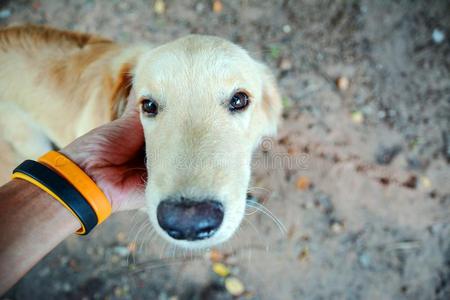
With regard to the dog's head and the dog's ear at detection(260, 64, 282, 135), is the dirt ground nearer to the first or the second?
the dog's ear at detection(260, 64, 282, 135)

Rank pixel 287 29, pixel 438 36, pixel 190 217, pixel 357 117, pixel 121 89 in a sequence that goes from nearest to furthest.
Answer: pixel 190 217 → pixel 121 89 → pixel 357 117 → pixel 438 36 → pixel 287 29

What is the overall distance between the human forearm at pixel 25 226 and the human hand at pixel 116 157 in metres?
0.32

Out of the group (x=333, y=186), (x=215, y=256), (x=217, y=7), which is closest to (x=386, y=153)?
(x=333, y=186)

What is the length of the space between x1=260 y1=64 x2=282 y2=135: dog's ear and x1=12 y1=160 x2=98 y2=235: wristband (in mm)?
1512

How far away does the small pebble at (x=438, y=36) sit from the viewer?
4.28 metres

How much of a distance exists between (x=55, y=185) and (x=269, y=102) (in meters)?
1.73

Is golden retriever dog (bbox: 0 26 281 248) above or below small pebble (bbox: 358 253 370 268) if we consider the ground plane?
above

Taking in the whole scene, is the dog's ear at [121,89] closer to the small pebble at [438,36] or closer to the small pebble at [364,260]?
the small pebble at [364,260]

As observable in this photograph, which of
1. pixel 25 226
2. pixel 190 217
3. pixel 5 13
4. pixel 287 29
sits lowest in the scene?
pixel 25 226

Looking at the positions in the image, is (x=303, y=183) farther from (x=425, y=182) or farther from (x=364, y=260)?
(x=425, y=182)

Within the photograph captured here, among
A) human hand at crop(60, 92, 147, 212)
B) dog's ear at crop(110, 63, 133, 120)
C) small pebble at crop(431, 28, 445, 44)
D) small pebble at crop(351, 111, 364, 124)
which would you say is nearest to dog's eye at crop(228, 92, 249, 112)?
human hand at crop(60, 92, 147, 212)

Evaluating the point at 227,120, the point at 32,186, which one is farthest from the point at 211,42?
the point at 32,186

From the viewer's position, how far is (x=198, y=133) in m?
2.15

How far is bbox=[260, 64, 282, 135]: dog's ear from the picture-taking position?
2.96m
